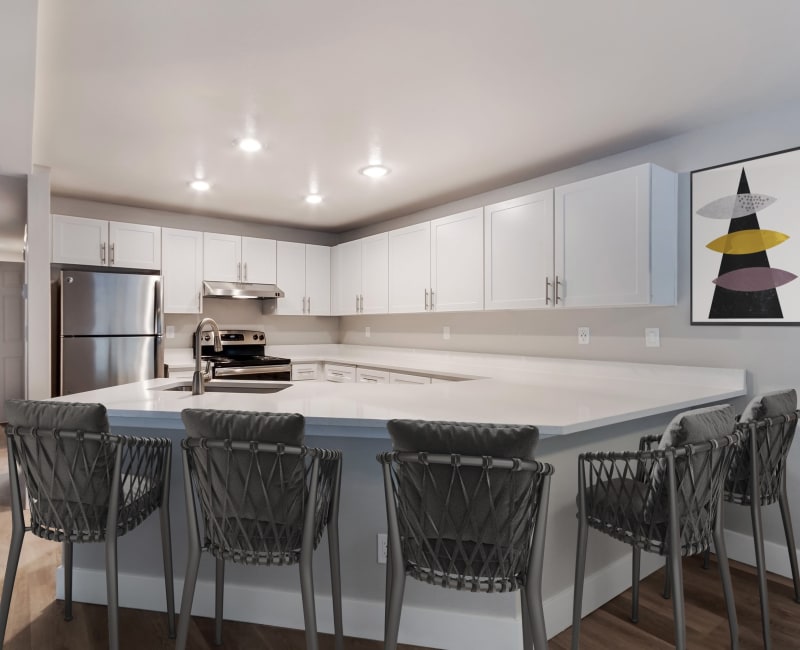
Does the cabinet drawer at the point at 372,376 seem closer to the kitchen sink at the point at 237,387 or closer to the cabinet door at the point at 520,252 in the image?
the cabinet door at the point at 520,252

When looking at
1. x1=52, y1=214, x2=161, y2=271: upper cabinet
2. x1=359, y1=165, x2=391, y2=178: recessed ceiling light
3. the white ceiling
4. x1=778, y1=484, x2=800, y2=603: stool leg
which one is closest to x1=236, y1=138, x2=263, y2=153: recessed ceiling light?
the white ceiling

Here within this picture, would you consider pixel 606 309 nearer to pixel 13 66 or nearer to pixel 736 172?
pixel 736 172

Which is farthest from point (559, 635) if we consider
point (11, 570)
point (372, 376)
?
point (372, 376)

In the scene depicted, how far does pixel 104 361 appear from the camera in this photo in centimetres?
411

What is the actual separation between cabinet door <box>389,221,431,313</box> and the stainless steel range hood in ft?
4.10

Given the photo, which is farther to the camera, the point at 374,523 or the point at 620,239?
the point at 620,239

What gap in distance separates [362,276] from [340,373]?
3.32 ft

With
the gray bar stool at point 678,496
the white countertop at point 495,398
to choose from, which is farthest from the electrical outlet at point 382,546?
the gray bar stool at point 678,496

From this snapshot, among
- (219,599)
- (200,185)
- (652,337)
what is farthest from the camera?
(200,185)

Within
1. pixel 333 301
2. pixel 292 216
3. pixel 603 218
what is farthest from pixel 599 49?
pixel 333 301

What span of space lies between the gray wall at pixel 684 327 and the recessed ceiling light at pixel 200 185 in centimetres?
221

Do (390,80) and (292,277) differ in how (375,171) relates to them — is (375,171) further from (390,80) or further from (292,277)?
(292,277)

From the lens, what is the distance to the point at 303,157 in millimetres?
3369

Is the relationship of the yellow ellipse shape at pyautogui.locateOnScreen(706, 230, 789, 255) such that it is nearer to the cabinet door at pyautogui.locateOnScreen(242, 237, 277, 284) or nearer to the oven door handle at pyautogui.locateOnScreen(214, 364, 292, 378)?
the oven door handle at pyautogui.locateOnScreen(214, 364, 292, 378)
